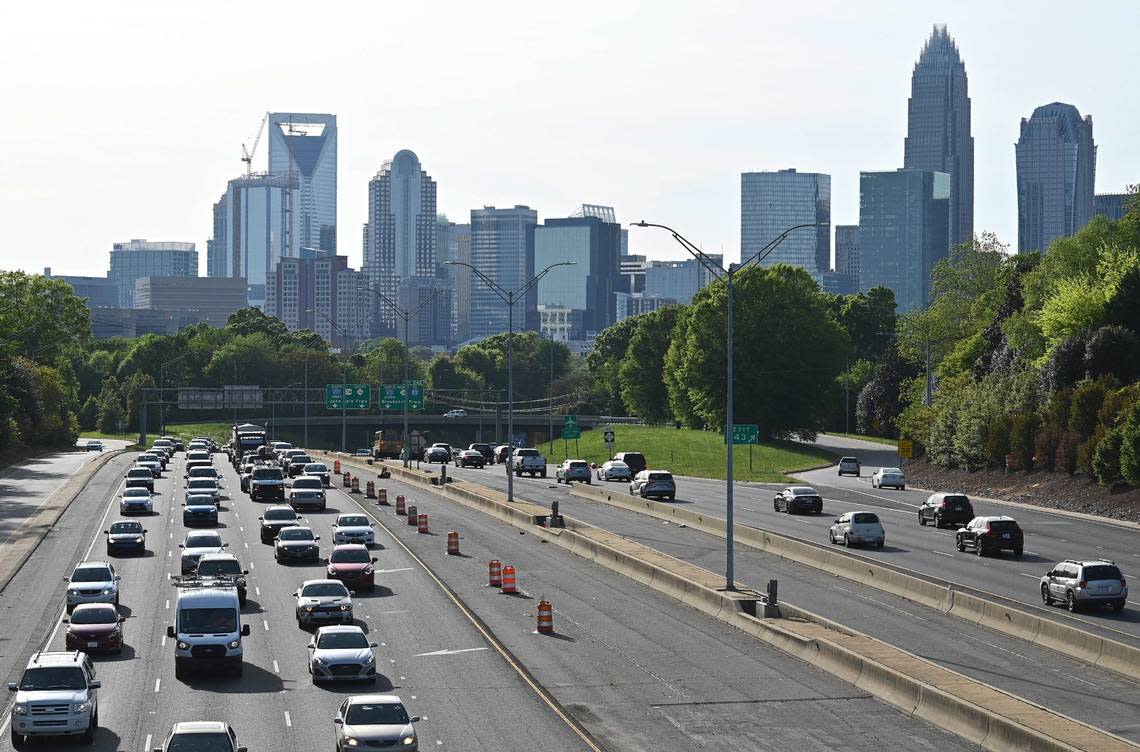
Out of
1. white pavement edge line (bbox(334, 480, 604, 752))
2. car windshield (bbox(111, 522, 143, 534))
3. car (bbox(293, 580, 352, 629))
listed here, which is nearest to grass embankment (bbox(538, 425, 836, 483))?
car windshield (bbox(111, 522, 143, 534))

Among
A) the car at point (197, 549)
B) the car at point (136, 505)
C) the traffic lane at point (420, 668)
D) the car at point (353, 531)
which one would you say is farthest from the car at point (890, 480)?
the car at point (197, 549)

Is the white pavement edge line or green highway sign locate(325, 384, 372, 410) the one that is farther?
green highway sign locate(325, 384, 372, 410)

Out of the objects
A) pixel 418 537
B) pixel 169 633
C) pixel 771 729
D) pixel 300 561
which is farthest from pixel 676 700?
pixel 418 537

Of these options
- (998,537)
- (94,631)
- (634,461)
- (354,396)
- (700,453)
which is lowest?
(94,631)

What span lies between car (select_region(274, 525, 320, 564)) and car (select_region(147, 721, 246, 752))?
97.4 ft

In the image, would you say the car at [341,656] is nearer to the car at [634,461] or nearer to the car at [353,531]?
the car at [353,531]

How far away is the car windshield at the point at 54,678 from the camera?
2764 cm

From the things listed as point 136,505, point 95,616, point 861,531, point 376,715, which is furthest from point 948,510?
point 376,715

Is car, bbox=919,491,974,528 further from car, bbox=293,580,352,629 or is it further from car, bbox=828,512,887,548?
car, bbox=293,580,352,629

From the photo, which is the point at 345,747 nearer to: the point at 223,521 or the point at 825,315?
the point at 223,521

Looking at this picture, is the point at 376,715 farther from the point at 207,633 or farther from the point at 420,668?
the point at 207,633

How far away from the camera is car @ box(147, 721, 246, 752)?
2333 centimetres

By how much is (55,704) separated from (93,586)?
16.3 m

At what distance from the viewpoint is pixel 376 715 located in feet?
84.1
